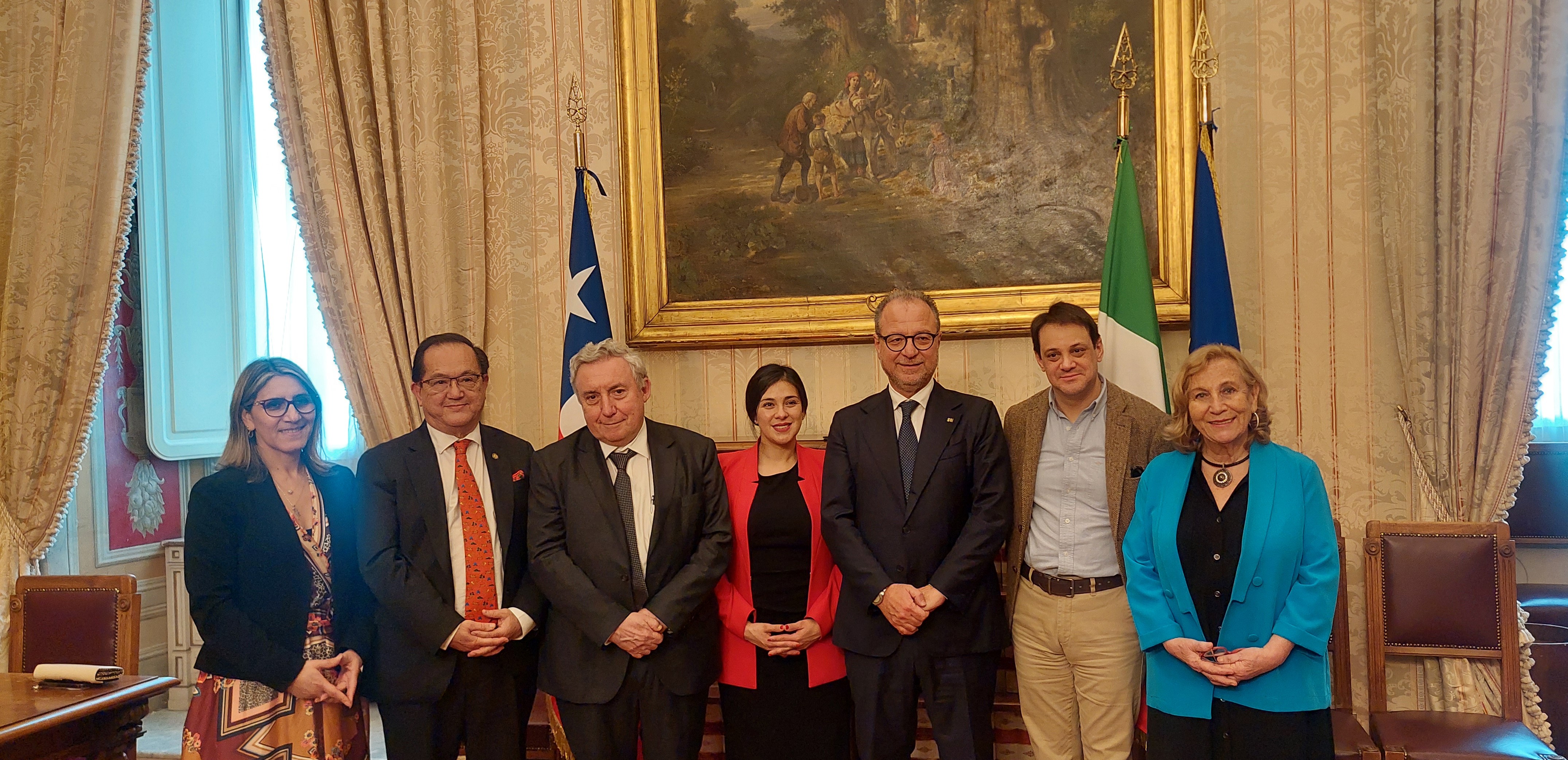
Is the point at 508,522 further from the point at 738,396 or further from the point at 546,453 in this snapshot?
the point at 738,396

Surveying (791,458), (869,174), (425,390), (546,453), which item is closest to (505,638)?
(546,453)

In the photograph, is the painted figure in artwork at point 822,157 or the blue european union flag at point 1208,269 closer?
the blue european union flag at point 1208,269

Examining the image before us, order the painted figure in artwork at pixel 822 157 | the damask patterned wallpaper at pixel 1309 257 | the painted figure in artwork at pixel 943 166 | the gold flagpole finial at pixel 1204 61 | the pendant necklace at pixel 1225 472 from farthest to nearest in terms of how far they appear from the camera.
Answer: the painted figure in artwork at pixel 822 157 → the painted figure in artwork at pixel 943 166 → the damask patterned wallpaper at pixel 1309 257 → the gold flagpole finial at pixel 1204 61 → the pendant necklace at pixel 1225 472

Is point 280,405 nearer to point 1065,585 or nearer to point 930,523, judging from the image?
point 930,523

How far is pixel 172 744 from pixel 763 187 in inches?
140

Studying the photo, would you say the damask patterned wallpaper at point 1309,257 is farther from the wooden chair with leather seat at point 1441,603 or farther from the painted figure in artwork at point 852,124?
the painted figure in artwork at point 852,124

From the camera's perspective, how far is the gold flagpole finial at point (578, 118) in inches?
155

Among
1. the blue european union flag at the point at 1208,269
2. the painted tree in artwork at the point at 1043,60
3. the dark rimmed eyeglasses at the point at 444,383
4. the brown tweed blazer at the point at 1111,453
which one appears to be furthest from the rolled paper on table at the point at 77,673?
the blue european union flag at the point at 1208,269

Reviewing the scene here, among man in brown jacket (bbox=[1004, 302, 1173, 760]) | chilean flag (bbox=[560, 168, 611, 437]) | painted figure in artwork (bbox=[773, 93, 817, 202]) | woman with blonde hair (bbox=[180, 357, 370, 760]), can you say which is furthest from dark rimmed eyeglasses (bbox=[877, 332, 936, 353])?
woman with blonde hair (bbox=[180, 357, 370, 760])

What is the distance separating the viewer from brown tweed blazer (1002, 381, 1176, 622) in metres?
2.74

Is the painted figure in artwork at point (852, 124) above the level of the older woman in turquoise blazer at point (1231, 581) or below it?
above

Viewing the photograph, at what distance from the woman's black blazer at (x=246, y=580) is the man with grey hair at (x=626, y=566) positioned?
0.63m

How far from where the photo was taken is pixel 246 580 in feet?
8.58

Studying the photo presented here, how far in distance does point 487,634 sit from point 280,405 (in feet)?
2.75
